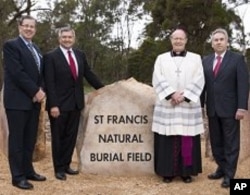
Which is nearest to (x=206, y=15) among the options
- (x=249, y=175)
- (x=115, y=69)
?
(x=115, y=69)

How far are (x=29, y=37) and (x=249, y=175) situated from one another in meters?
3.02

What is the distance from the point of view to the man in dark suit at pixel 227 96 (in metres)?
5.63

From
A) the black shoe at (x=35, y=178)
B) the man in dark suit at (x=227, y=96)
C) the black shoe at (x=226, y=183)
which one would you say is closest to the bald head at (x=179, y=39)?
the man in dark suit at (x=227, y=96)

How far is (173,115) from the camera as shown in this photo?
579 centimetres

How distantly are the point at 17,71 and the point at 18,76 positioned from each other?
5 centimetres

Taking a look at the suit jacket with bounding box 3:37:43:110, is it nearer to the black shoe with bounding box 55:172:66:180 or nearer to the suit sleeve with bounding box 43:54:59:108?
the suit sleeve with bounding box 43:54:59:108

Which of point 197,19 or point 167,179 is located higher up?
point 197,19

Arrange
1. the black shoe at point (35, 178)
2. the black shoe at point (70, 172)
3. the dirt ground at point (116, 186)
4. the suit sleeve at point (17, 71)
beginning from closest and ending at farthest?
1. the suit sleeve at point (17, 71)
2. the dirt ground at point (116, 186)
3. the black shoe at point (35, 178)
4. the black shoe at point (70, 172)

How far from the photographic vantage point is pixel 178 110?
5.78m

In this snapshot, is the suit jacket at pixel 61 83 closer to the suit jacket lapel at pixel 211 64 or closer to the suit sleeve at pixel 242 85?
the suit jacket lapel at pixel 211 64

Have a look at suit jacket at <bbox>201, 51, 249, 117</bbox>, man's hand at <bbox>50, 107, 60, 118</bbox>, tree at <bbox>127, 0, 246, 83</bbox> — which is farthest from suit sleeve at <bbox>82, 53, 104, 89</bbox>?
tree at <bbox>127, 0, 246, 83</bbox>

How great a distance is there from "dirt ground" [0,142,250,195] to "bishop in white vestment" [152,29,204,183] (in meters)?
→ 0.19

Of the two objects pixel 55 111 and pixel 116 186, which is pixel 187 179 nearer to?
pixel 116 186

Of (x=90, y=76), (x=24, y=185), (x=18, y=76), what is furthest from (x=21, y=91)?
(x=90, y=76)
